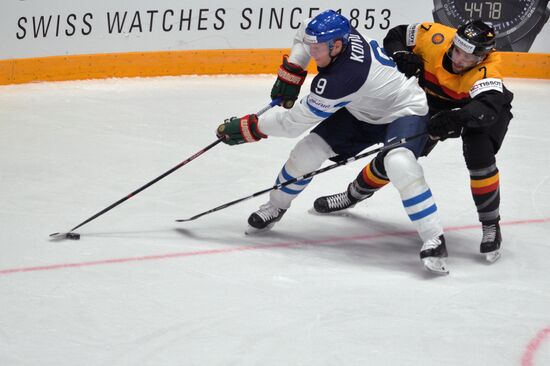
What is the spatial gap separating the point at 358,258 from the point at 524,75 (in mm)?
4486

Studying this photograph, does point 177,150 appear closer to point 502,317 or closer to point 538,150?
point 538,150

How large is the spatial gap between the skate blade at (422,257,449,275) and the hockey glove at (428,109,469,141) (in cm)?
47

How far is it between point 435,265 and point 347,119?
74 centimetres

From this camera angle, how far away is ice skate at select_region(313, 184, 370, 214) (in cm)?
412

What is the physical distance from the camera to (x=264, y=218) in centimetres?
380

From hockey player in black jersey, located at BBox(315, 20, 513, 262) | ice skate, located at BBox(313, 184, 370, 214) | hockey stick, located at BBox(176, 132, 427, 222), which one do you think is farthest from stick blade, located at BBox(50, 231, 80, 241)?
hockey player in black jersey, located at BBox(315, 20, 513, 262)

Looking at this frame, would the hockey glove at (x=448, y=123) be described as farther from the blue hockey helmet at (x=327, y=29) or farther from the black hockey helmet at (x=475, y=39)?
the blue hockey helmet at (x=327, y=29)

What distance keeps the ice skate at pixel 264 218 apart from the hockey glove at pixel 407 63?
0.80m

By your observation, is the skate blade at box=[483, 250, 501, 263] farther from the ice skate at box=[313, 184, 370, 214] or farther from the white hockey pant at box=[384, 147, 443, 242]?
the ice skate at box=[313, 184, 370, 214]

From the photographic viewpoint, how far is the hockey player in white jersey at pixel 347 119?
3332mm

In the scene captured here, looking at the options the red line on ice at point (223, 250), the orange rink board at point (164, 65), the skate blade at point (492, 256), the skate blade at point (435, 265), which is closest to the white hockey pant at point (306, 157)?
the red line on ice at point (223, 250)

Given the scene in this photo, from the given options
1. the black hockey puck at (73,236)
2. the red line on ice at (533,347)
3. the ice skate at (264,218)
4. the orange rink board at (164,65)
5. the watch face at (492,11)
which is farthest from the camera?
the watch face at (492,11)

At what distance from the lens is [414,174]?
3.33 m

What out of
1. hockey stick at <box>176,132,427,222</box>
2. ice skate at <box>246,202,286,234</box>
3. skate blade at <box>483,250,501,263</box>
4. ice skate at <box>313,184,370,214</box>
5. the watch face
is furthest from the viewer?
the watch face
